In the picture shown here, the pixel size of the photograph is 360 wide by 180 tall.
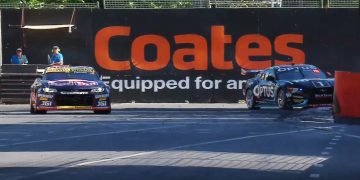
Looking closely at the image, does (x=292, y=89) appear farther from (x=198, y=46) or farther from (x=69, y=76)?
(x=198, y=46)

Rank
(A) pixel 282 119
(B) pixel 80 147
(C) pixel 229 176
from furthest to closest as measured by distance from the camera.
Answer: (A) pixel 282 119
(B) pixel 80 147
(C) pixel 229 176

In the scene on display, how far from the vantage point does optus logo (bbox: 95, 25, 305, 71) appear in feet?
102

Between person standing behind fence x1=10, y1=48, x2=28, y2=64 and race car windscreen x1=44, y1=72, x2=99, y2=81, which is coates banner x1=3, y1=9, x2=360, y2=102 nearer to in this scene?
person standing behind fence x1=10, y1=48, x2=28, y2=64

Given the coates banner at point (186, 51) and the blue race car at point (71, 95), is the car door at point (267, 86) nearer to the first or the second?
the coates banner at point (186, 51)

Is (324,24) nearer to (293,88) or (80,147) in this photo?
(293,88)

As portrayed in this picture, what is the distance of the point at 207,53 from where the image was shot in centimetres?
3120

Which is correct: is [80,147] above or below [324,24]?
below

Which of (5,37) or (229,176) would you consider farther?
(5,37)

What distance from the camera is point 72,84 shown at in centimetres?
2362

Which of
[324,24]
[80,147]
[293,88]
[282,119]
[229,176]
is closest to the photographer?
[229,176]

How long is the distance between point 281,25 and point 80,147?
54.9ft

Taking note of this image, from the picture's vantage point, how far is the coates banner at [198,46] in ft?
102

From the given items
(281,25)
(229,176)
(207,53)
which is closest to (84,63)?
(207,53)

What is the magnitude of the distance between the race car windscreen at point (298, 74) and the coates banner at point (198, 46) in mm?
4829
